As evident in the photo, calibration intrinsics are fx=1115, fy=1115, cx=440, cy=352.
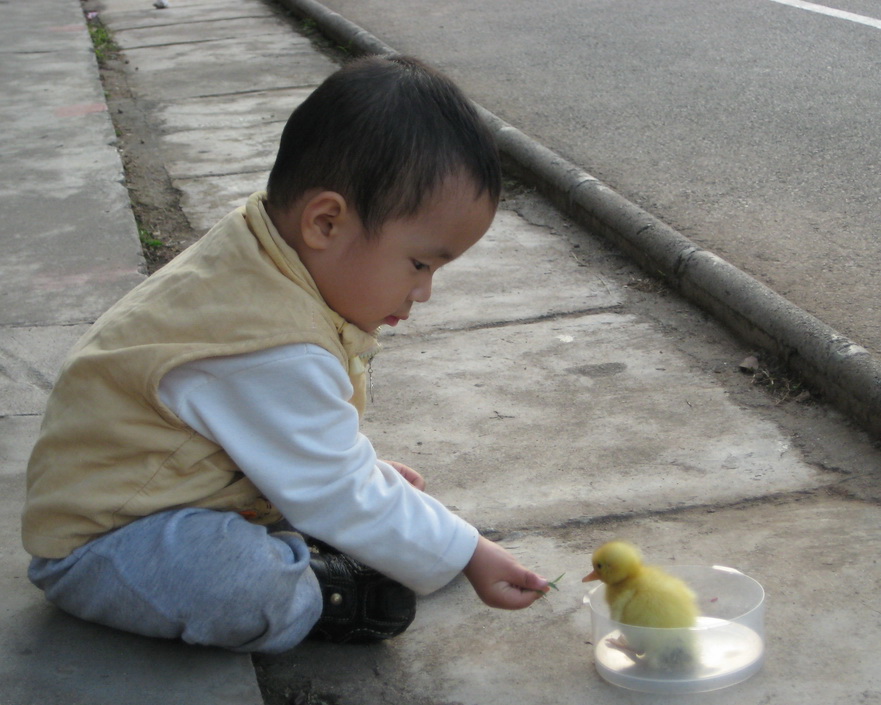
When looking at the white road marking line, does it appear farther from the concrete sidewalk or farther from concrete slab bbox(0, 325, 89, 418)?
concrete slab bbox(0, 325, 89, 418)

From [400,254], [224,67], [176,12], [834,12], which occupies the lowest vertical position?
[176,12]

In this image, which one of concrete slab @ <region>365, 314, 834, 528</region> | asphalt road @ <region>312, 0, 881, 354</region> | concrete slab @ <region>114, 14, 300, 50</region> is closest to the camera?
concrete slab @ <region>365, 314, 834, 528</region>

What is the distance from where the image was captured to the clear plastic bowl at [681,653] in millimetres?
1858

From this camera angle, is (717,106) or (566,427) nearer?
(566,427)

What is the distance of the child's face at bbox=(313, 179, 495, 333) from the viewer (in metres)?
1.85

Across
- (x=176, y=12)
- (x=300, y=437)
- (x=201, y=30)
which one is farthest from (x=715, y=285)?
(x=176, y=12)

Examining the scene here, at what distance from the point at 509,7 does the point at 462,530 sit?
25.6 feet

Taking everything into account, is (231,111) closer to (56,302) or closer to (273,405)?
Answer: (56,302)

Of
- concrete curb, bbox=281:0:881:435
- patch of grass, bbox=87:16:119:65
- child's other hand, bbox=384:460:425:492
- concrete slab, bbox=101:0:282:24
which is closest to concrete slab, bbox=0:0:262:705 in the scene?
patch of grass, bbox=87:16:119:65

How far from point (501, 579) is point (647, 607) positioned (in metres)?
0.26

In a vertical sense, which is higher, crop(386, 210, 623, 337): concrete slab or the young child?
the young child

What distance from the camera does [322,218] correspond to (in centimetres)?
187

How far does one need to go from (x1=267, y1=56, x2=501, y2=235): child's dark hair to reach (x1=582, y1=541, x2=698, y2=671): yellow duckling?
68 centimetres

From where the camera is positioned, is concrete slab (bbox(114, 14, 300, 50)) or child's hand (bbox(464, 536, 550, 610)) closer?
child's hand (bbox(464, 536, 550, 610))
